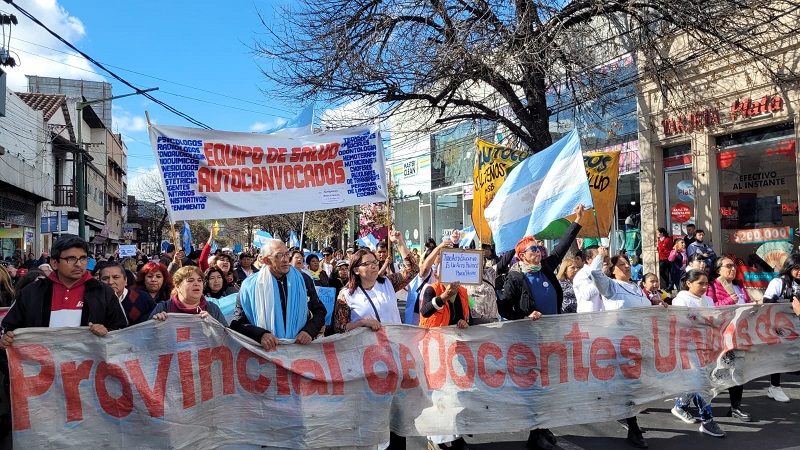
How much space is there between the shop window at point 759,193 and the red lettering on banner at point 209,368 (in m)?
11.2

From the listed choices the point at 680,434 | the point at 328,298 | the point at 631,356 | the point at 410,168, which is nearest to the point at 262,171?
the point at 328,298

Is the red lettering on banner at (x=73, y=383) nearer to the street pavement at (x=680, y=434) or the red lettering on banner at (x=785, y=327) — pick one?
the street pavement at (x=680, y=434)

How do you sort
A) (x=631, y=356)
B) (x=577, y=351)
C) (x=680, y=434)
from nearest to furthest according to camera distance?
(x=577, y=351) < (x=631, y=356) < (x=680, y=434)

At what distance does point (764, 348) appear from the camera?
19.6 feet

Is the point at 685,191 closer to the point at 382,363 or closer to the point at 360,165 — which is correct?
the point at 360,165

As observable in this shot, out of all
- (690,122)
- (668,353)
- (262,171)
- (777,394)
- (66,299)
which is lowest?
(777,394)

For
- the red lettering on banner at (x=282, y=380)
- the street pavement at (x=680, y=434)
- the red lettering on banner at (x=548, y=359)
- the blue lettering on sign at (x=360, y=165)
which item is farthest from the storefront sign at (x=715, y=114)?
the red lettering on banner at (x=282, y=380)

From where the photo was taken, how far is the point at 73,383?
4020 millimetres

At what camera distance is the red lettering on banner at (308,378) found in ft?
14.6

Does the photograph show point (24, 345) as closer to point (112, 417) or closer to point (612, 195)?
point (112, 417)

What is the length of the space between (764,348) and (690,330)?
1009 millimetres

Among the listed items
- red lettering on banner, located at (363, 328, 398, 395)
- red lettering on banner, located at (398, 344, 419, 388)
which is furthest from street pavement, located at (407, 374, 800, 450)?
red lettering on banner, located at (363, 328, 398, 395)

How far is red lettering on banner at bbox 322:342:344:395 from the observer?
4.52m

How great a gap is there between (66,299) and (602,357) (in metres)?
4.13
